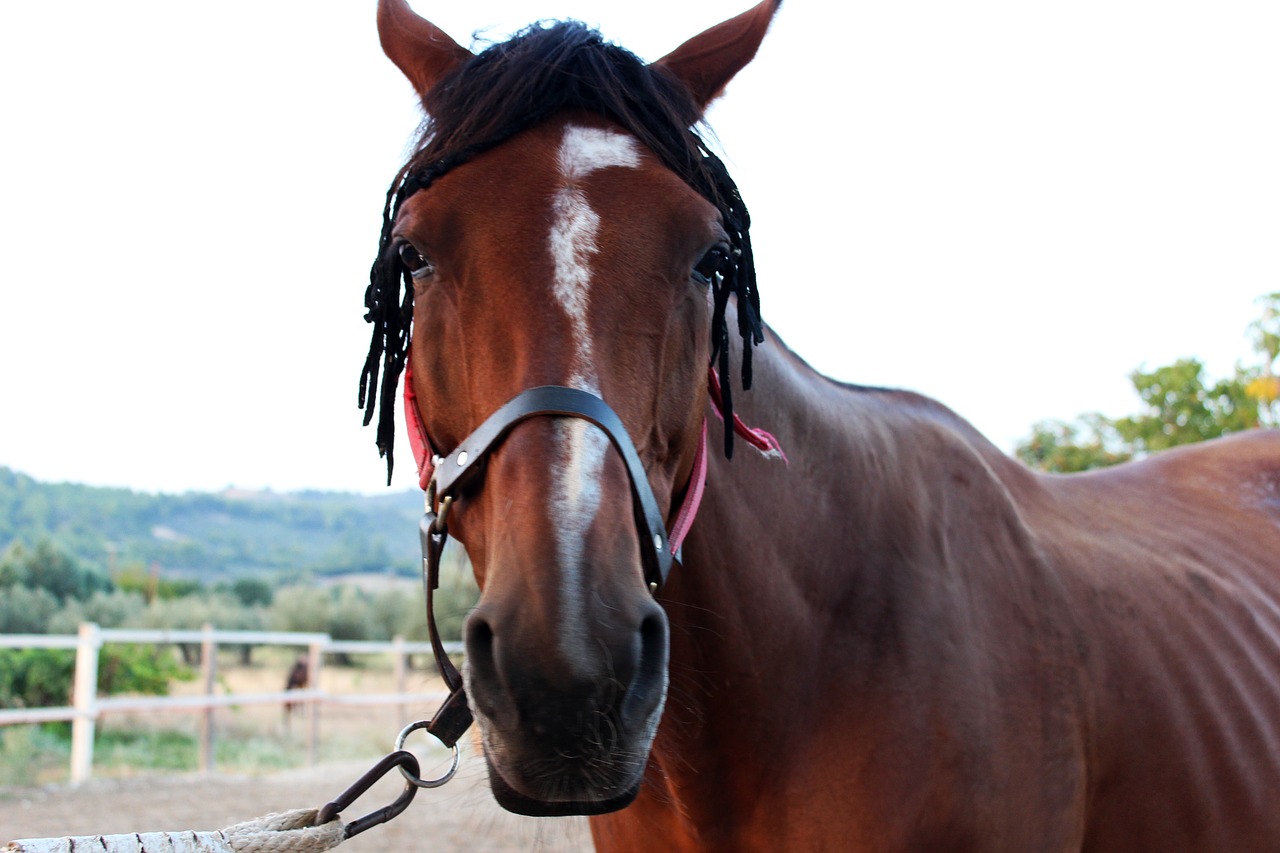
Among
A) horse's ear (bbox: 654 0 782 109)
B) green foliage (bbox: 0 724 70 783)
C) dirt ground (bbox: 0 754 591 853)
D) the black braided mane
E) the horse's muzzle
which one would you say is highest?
horse's ear (bbox: 654 0 782 109)

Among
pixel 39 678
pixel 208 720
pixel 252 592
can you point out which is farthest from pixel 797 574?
pixel 252 592

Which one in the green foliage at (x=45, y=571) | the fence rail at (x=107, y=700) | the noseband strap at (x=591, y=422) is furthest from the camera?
the green foliage at (x=45, y=571)

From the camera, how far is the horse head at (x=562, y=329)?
1295 millimetres

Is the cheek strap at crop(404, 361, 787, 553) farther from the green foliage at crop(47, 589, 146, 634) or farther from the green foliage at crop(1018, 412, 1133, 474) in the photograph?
the green foliage at crop(47, 589, 146, 634)

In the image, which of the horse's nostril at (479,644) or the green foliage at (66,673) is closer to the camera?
the horse's nostril at (479,644)

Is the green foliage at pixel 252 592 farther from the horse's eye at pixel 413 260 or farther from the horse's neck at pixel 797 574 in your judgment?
the horse's eye at pixel 413 260

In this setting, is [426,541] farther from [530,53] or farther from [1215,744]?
[1215,744]

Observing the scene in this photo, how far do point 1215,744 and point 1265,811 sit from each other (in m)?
0.23

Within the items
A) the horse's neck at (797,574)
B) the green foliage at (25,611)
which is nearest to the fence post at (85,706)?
the horse's neck at (797,574)

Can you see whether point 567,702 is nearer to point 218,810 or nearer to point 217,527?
point 218,810

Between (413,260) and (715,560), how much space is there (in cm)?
82

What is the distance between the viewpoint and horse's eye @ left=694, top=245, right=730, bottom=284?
1.75 meters

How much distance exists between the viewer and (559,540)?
4.31 ft

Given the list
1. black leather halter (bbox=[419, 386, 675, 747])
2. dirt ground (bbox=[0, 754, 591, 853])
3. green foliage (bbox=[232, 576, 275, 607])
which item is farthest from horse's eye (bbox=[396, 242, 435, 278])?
green foliage (bbox=[232, 576, 275, 607])
